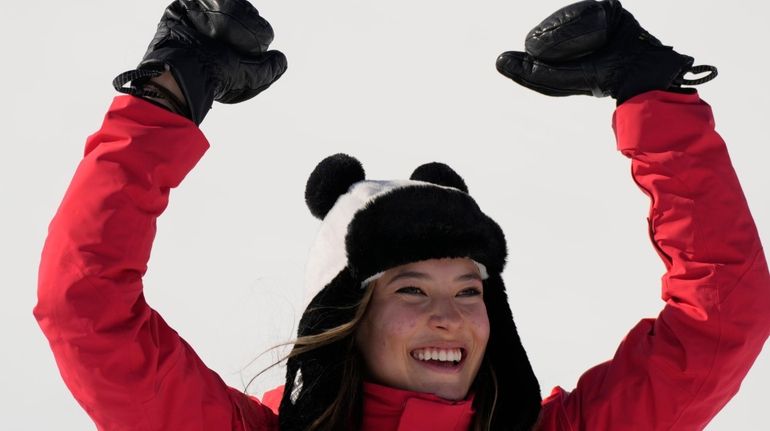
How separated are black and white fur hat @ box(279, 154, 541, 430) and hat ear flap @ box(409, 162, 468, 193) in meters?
0.08

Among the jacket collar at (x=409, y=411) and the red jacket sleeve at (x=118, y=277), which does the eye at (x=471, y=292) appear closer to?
the jacket collar at (x=409, y=411)

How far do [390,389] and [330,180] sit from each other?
567 millimetres

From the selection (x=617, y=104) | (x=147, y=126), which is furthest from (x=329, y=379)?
(x=617, y=104)

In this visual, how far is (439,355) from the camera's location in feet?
8.57

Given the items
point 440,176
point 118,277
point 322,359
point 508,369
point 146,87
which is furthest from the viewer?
point 440,176

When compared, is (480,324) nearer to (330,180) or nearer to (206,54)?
(330,180)

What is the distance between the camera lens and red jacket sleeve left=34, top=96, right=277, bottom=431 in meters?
2.14

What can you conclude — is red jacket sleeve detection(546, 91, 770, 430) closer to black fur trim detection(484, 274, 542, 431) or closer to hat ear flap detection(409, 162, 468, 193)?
black fur trim detection(484, 274, 542, 431)

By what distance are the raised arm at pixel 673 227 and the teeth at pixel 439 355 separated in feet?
1.18

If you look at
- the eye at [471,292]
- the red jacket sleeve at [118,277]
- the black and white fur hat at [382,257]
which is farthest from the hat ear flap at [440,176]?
the red jacket sleeve at [118,277]

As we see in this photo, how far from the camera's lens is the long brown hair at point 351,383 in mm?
2588

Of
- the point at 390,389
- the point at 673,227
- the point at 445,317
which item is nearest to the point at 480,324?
the point at 445,317

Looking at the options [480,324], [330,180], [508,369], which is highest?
[330,180]

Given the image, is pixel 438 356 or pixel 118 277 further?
pixel 438 356
